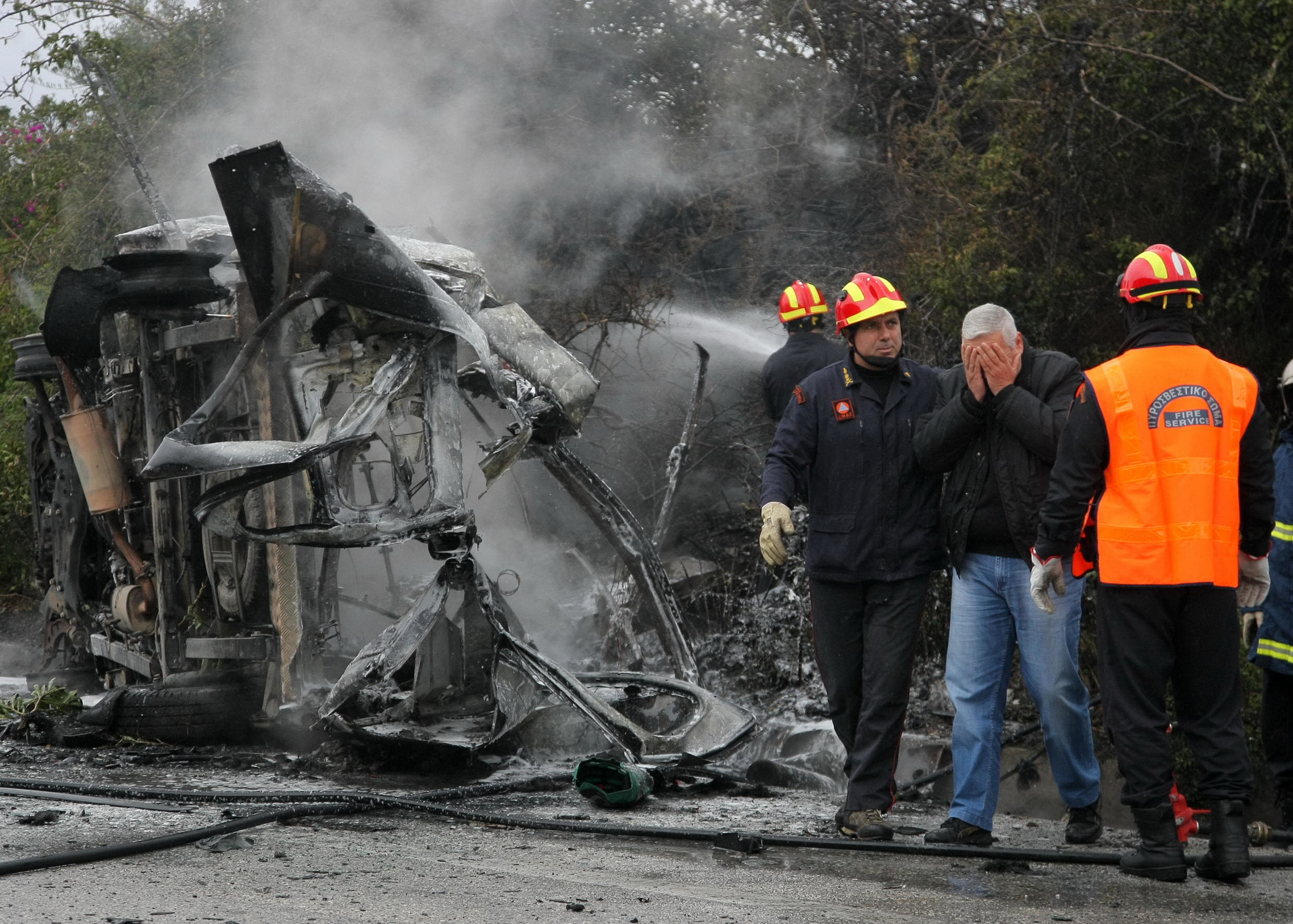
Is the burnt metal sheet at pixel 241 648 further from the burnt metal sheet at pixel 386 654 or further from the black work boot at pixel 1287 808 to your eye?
the black work boot at pixel 1287 808

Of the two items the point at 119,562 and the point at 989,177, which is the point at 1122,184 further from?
the point at 119,562

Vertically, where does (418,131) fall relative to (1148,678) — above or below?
above

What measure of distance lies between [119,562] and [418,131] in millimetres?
4420

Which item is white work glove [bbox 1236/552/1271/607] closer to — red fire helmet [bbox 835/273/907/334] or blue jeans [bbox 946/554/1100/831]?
blue jeans [bbox 946/554/1100/831]

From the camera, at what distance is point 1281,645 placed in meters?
5.18

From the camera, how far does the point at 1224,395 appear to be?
4.00m

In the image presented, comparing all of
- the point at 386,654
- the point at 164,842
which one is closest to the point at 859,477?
the point at 386,654

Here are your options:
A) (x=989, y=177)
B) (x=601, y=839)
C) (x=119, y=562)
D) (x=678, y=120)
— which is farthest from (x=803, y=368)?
(x=678, y=120)

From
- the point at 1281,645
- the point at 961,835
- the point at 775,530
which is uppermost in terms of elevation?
the point at 775,530

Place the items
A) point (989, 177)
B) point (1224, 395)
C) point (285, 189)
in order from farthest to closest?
point (989, 177), point (285, 189), point (1224, 395)

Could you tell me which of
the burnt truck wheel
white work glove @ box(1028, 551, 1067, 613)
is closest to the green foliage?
the burnt truck wheel

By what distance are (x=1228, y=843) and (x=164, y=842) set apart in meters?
3.14

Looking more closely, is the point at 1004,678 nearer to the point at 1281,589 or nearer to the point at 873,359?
the point at 873,359

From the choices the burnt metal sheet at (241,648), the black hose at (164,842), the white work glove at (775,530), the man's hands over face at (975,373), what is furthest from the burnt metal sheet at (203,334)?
the man's hands over face at (975,373)
